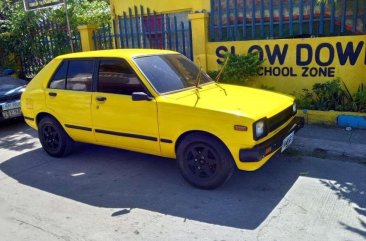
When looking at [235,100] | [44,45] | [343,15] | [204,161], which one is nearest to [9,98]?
[44,45]

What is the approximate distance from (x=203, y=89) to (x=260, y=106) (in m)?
0.94

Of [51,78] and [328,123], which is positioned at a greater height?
[51,78]

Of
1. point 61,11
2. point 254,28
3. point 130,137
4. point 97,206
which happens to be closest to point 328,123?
point 254,28

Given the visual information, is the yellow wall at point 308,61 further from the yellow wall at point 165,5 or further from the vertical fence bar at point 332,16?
the yellow wall at point 165,5

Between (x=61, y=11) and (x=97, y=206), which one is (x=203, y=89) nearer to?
(x=97, y=206)

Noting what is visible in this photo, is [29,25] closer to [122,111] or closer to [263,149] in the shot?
[122,111]

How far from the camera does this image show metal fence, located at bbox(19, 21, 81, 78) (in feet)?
33.8

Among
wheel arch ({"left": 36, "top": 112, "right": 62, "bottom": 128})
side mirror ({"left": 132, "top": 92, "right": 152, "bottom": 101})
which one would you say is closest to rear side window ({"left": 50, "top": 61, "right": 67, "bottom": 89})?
wheel arch ({"left": 36, "top": 112, "right": 62, "bottom": 128})

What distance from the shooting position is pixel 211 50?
752cm

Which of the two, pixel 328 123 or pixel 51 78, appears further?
pixel 328 123

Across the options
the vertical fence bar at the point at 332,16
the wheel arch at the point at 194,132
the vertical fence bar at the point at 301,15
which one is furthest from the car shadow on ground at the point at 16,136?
the vertical fence bar at the point at 332,16

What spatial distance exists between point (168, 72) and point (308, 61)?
3.18 metres

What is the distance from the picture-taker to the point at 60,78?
5.29 metres

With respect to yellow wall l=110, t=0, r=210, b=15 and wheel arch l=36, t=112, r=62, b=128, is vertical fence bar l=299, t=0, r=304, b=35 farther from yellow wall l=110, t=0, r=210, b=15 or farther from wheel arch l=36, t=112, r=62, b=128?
wheel arch l=36, t=112, r=62, b=128
